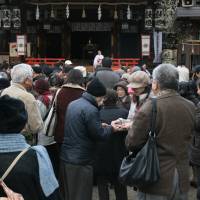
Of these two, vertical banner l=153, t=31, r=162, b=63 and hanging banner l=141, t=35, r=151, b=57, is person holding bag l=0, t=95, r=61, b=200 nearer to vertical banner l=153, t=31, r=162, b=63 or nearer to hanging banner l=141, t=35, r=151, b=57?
vertical banner l=153, t=31, r=162, b=63

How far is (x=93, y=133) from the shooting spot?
514cm

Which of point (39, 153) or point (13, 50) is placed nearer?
point (39, 153)

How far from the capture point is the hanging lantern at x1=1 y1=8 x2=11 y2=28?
2386 cm

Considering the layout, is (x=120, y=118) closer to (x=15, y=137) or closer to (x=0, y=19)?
(x=15, y=137)

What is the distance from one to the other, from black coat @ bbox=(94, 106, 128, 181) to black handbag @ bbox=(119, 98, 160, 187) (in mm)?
1504

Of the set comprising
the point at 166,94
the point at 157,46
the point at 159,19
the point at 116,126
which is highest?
the point at 159,19

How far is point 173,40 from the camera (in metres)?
23.2

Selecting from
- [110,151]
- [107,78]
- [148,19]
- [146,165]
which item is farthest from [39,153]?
[148,19]

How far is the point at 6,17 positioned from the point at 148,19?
265 inches

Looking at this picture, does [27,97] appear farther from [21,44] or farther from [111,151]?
[21,44]

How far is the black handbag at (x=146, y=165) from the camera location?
403 cm

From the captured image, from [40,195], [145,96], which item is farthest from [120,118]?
[40,195]

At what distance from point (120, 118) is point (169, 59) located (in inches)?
650

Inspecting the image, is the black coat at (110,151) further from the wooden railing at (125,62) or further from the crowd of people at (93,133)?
the wooden railing at (125,62)
